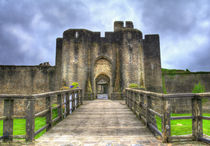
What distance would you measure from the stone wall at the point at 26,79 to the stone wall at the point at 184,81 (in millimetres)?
14120

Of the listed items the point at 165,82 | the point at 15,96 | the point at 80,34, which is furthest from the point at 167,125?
the point at 165,82

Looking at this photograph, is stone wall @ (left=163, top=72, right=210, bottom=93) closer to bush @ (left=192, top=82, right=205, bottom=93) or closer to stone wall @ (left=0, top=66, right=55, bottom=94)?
bush @ (left=192, top=82, right=205, bottom=93)

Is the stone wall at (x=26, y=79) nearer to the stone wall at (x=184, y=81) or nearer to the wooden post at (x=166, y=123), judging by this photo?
the stone wall at (x=184, y=81)

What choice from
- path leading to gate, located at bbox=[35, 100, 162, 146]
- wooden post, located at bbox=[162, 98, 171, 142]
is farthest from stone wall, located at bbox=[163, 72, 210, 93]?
wooden post, located at bbox=[162, 98, 171, 142]

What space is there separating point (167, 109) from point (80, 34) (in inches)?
558

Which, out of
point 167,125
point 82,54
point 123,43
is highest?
point 123,43

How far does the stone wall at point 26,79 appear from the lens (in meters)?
18.2

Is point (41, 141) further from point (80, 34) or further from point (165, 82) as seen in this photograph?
point (165, 82)

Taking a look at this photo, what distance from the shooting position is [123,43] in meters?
16.4

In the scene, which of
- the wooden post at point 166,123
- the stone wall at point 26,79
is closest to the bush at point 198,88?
the stone wall at point 26,79

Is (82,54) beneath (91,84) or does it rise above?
above

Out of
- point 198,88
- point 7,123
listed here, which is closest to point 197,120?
point 7,123

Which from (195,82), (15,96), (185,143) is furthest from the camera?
(195,82)

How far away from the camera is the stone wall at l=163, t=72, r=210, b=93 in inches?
771
